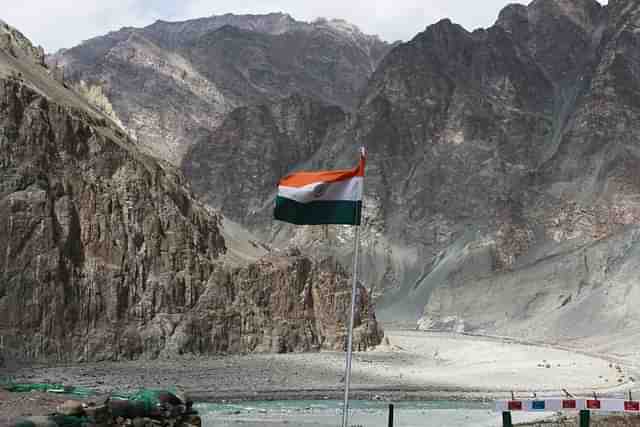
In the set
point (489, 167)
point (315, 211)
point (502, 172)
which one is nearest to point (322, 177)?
point (315, 211)

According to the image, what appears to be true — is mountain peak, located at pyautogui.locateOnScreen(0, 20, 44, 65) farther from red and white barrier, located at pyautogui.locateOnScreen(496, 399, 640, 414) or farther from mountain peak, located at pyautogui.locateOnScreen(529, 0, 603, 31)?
mountain peak, located at pyautogui.locateOnScreen(529, 0, 603, 31)

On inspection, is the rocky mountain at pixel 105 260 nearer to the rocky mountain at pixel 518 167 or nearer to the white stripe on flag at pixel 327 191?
the rocky mountain at pixel 518 167

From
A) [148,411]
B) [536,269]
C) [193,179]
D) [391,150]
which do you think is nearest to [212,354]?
[148,411]

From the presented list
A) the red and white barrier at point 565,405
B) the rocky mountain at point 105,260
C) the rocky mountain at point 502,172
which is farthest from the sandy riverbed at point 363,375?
the red and white barrier at point 565,405

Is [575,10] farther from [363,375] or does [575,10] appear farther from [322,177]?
[322,177]

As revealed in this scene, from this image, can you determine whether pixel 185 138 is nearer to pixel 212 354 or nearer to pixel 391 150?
pixel 391 150

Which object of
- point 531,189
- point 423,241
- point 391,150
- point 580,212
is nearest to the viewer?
point 580,212
